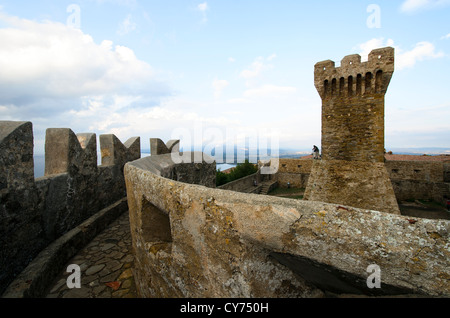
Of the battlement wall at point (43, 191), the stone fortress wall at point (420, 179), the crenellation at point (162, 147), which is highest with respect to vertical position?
the crenellation at point (162, 147)

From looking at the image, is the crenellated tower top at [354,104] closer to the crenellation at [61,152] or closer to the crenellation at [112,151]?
the crenellation at [112,151]

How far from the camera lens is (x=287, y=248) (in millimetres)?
1387

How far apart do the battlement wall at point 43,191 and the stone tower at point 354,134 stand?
31.6 feet

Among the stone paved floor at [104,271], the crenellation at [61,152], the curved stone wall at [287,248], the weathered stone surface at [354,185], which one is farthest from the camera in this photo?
the weathered stone surface at [354,185]

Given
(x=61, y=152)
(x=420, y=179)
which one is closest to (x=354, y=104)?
(x=61, y=152)

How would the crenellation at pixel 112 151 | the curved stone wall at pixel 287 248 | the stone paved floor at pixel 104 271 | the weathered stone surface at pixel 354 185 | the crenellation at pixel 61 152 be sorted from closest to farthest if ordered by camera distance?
1. the curved stone wall at pixel 287 248
2. the stone paved floor at pixel 104 271
3. the crenellation at pixel 61 152
4. the crenellation at pixel 112 151
5. the weathered stone surface at pixel 354 185

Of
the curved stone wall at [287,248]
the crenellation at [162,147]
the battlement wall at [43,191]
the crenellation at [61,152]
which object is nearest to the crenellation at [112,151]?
the battlement wall at [43,191]

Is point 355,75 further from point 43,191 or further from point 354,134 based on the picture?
point 43,191

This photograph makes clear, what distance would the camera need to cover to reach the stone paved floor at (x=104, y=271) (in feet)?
10.2

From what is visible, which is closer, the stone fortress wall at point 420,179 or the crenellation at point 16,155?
the crenellation at point 16,155

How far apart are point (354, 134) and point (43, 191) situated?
11.7 metres
